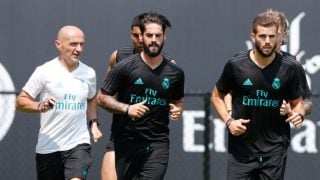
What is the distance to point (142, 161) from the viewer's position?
6445mm

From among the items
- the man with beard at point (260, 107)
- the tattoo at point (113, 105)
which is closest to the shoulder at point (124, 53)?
the tattoo at point (113, 105)

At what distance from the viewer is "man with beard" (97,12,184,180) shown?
20.6 ft

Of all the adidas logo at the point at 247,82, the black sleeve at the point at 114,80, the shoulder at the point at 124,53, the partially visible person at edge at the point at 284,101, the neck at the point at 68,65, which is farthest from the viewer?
the shoulder at the point at 124,53

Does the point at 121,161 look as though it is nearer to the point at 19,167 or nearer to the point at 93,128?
the point at 93,128

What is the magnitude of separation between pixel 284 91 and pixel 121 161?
1.34 m

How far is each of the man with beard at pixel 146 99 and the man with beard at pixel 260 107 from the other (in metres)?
0.44

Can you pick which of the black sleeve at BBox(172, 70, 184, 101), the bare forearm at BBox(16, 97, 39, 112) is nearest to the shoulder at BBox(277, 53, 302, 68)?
the black sleeve at BBox(172, 70, 184, 101)

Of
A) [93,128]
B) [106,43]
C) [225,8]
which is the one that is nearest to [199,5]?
[225,8]

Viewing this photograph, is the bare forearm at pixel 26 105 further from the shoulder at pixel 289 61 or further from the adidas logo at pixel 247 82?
the shoulder at pixel 289 61

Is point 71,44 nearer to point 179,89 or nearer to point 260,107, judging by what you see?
point 179,89

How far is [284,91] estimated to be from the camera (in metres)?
6.13

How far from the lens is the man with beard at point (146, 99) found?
247 inches

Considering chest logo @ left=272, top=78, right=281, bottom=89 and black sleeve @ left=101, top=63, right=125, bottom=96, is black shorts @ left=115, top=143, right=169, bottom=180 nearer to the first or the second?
black sleeve @ left=101, top=63, right=125, bottom=96

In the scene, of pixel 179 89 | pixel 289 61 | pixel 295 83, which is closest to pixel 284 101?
pixel 295 83
